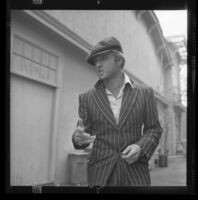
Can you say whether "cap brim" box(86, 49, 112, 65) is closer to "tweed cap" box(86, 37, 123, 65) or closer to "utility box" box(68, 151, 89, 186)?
"tweed cap" box(86, 37, 123, 65)

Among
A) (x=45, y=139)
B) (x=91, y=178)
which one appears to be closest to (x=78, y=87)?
(x=45, y=139)

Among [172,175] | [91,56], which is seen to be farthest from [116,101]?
[172,175]

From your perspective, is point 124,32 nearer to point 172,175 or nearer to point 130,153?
point 130,153

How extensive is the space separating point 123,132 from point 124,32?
24.3 inches

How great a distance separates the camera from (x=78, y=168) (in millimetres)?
1481

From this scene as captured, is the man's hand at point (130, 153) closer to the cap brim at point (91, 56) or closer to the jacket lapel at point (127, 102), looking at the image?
the jacket lapel at point (127, 102)

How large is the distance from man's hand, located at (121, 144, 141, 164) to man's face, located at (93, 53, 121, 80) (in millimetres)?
395

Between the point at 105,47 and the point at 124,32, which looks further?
the point at 124,32

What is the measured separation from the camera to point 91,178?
140 cm

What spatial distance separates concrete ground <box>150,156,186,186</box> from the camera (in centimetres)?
138

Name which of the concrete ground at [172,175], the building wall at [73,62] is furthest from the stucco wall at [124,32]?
the concrete ground at [172,175]

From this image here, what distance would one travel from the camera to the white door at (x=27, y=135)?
4.58ft

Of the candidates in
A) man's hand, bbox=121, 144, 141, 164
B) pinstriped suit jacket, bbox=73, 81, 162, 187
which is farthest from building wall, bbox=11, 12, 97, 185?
man's hand, bbox=121, 144, 141, 164

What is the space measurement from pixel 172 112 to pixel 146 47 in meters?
0.45
